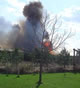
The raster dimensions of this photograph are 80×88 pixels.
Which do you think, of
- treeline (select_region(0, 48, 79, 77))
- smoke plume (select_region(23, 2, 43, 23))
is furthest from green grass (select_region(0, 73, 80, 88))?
smoke plume (select_region(23, 2, 43, 23))

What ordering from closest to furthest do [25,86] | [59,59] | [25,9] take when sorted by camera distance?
[25,86] → [59,59] → [25,9]

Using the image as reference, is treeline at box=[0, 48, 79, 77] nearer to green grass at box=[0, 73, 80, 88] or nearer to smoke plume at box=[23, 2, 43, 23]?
green grass at box=[0, 73, 80, 88]

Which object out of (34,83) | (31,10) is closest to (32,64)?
(34,83)

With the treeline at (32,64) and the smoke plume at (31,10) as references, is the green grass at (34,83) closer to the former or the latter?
the treeline at (32,64)

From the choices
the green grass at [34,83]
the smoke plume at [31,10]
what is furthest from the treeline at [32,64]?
the smoke plume at [31,10]

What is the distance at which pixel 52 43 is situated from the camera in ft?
51.1

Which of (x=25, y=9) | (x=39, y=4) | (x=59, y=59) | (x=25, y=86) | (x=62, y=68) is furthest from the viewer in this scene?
(x=25, y=9)

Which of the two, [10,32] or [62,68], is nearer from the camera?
[62,68]

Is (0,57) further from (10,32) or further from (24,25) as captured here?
(24,25)

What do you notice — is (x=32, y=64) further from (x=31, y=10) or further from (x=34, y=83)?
(x=31, y=10)

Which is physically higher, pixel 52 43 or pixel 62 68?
pixel 52 43

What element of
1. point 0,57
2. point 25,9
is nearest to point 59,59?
point 0,57

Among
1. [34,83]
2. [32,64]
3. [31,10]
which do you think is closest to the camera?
[34,83]

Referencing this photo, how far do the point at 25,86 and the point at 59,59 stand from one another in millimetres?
19887
